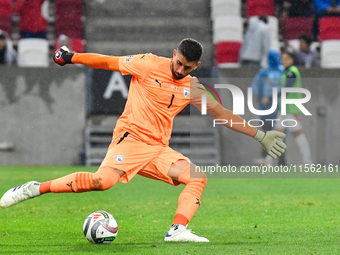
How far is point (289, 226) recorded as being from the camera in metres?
6.25

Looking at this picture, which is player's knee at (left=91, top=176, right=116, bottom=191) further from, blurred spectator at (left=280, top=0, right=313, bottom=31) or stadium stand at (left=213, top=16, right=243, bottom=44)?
blurred spectator at (left=280, top=0, right=313, bottom=31)

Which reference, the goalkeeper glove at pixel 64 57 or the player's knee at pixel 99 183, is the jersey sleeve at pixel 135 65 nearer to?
the goalkeeper glove at pixel 64 57

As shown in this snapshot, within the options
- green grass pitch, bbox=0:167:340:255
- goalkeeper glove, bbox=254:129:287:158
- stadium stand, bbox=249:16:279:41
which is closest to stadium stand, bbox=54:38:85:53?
stadium stand, bbox=249:16:279:41

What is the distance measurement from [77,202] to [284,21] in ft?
32.5

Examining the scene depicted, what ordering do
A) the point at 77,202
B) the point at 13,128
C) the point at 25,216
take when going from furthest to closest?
the point at 13,128 < the point at 77,202 < the point at 25,216

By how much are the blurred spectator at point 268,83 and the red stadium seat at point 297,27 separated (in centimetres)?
303

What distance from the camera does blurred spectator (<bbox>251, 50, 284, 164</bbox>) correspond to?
43.5ft

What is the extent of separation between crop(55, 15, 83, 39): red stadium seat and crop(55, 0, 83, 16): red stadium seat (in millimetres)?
A: 144

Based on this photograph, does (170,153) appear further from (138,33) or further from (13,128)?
(138,33)

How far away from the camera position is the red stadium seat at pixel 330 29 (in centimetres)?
1567

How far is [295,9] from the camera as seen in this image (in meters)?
16.3

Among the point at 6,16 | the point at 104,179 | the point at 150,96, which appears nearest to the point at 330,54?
the point at 6,16

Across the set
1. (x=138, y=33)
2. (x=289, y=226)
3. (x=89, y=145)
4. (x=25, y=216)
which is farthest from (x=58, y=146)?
(x=289, y=226)

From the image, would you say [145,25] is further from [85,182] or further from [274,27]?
[85,182]
